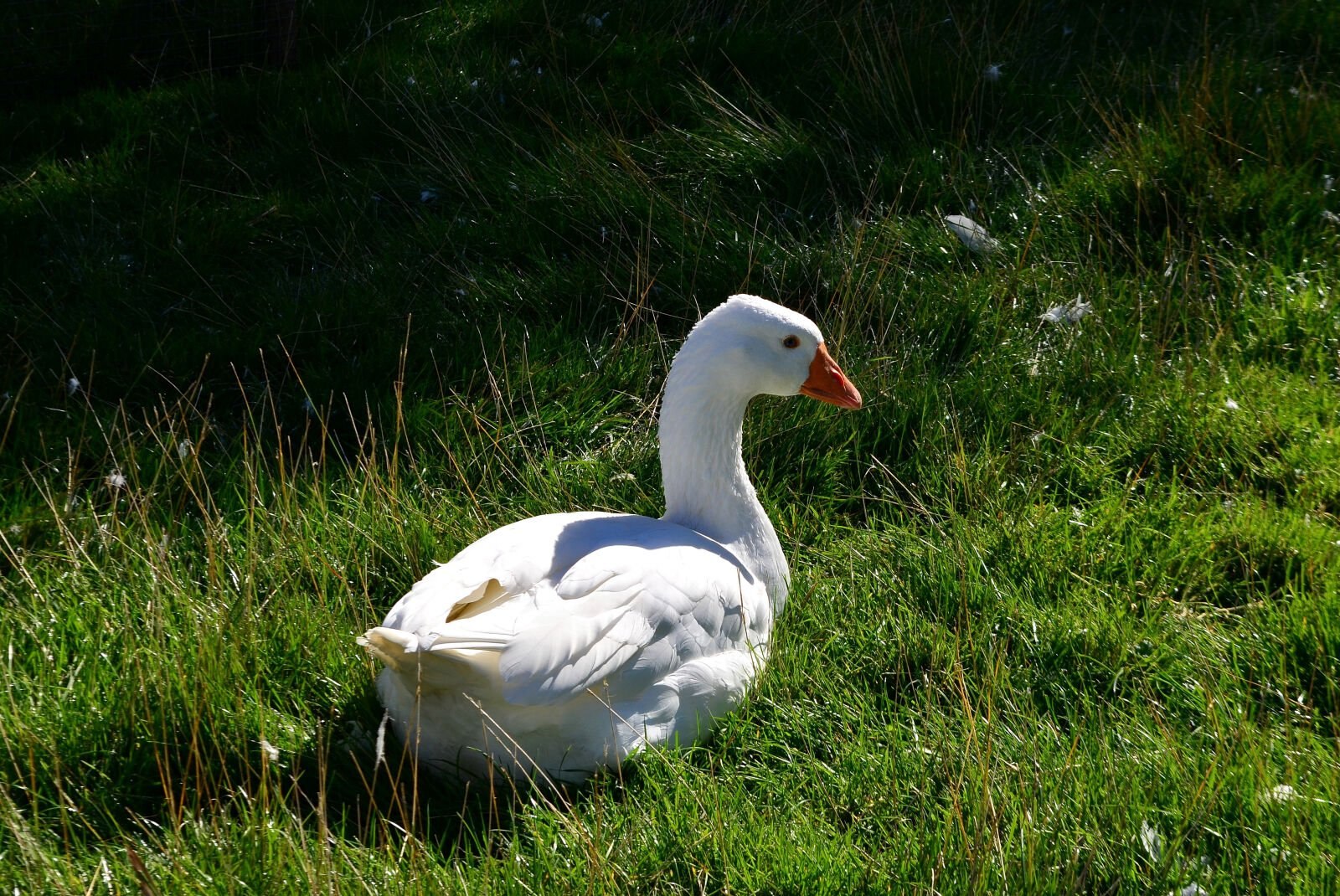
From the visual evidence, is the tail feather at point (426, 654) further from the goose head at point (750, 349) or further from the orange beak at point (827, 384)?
the orange beak at point (827, 384)

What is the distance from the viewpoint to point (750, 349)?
364cm

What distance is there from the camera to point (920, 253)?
517 centimetres

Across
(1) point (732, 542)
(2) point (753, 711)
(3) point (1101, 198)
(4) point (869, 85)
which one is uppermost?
(4) point (869, 85)

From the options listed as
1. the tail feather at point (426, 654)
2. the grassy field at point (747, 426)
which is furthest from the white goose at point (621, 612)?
the grassy field at point (747, 426)

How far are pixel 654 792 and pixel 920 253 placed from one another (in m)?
2.98

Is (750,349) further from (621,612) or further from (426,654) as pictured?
(426,654)

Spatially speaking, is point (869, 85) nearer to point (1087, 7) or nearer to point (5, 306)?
point (1087, 7)

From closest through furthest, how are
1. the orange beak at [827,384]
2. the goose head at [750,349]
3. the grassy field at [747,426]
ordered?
1. the grassy field at [747,426]
2. the goose head at [750,349]
3. the orange beak at [827,384]

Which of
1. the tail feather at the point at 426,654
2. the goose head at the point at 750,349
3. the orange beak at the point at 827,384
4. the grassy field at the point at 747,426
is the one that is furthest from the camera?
the orange beak at the point at 827,384

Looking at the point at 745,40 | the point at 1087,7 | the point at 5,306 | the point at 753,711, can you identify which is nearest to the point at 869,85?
the point at 745,40

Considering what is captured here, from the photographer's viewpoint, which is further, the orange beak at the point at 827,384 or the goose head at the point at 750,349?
the orange beak at the point at 827,384

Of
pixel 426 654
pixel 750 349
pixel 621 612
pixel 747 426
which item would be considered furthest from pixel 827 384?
pixel 426 654

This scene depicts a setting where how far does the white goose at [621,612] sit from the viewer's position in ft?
9.23

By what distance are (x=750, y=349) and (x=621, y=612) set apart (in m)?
1.01
